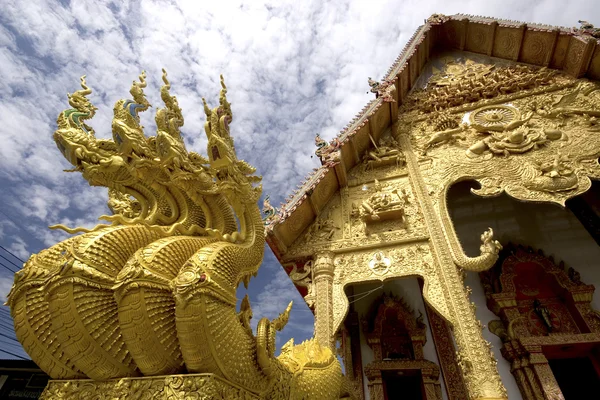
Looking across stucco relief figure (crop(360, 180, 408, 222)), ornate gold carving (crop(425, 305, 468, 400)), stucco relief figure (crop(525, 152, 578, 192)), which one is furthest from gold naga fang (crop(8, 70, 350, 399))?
stucco relief figure (crop(525, 152, 578, 192))

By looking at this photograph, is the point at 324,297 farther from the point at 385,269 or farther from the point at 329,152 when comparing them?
the point at 329,152

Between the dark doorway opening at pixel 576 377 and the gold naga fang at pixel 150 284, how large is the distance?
5.34 m

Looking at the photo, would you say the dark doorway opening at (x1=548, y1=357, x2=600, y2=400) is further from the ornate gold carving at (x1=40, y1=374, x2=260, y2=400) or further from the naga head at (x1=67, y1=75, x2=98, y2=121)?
the naga head at (x1=67, y1=75, x2=98, y2=121)

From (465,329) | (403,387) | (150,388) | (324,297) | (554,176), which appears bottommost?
(150,388)

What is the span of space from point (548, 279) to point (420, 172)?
2.80 metres

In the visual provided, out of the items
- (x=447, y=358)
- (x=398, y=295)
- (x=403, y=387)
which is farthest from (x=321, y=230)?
(x=403, y=387)

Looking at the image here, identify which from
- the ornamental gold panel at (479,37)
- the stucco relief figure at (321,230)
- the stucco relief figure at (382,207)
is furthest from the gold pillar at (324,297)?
the ornamental gold panel at (479,37)

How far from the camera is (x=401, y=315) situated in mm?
5562

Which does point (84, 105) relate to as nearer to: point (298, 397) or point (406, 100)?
point (298, 397)

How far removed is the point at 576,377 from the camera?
5.12 metres

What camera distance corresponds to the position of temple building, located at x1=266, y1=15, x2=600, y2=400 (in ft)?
14.1

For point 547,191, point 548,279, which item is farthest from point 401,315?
point 547,191

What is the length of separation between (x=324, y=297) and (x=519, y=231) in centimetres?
430

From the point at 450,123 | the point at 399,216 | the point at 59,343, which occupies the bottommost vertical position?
the point at 59,343
